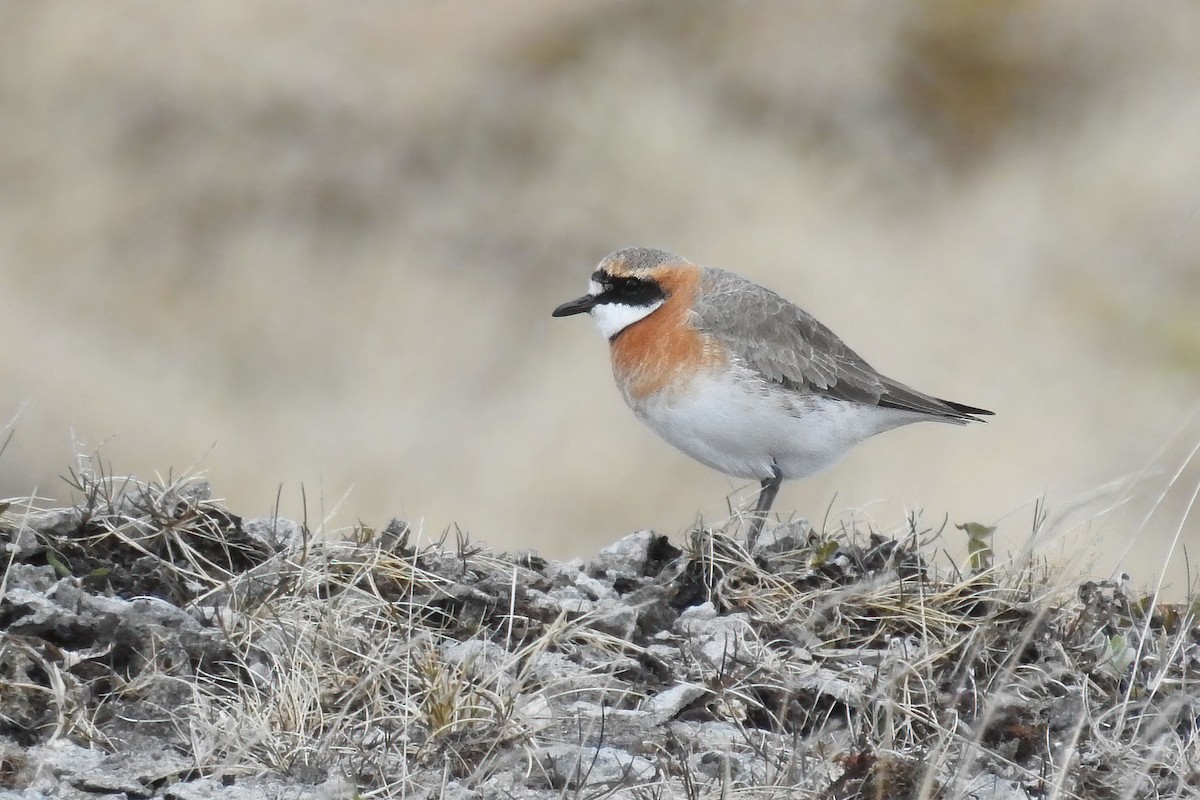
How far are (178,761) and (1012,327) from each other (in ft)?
42.3

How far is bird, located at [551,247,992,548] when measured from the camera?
24.8ft

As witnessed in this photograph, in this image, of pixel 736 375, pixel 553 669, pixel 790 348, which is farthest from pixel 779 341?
pixel 553 669

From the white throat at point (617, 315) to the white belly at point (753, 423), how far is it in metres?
0.43

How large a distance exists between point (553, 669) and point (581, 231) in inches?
505

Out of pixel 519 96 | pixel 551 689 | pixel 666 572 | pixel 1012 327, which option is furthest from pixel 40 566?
pixel 519 96

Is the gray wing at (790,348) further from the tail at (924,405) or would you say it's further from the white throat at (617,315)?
the white throat at (617,315)

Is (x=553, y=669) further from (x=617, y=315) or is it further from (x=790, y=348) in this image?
(x=617, y=315)

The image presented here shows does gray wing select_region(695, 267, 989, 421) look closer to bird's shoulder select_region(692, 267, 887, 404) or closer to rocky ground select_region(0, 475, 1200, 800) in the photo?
bird's shoulder select_region(692, 267, 887, 404)

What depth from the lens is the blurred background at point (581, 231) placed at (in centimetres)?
1523

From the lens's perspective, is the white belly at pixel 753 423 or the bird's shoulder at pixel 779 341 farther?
the bird's shoulder at pixel 779 341

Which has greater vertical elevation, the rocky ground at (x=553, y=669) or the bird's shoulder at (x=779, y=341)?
the bird's shoulder at (x=779, y=341)

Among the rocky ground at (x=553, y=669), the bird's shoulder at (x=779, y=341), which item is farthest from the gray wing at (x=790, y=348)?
the rocky ground at (x=553, y=669)

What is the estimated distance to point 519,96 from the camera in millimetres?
18719

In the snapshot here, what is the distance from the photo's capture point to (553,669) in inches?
199
